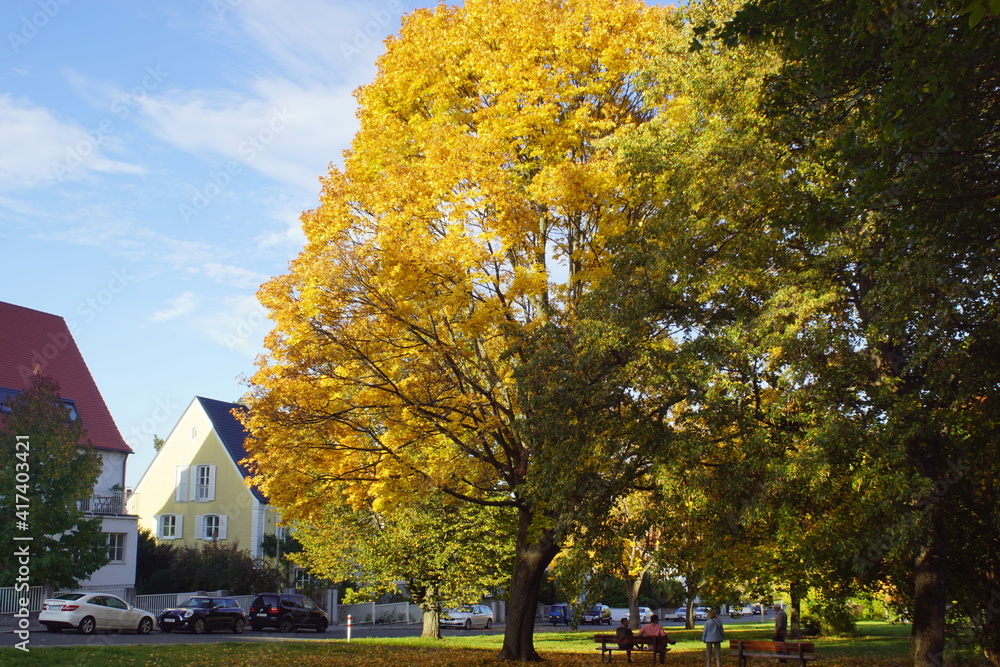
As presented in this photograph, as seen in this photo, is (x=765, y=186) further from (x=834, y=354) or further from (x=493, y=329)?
(x=493, y=329)

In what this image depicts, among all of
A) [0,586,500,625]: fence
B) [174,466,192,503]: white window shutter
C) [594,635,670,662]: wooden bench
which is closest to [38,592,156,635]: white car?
[0,586,500,625]: fence

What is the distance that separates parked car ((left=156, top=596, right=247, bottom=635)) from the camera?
28.7 meters

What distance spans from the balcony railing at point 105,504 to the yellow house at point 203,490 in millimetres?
6838

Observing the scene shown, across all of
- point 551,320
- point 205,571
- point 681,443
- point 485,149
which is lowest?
point 205,571

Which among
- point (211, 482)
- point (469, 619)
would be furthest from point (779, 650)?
point (211, 482)

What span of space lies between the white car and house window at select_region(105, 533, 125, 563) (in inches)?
435

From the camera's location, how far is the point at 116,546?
36750 mm

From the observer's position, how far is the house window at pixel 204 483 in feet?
150

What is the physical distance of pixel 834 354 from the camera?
1266 centimetres

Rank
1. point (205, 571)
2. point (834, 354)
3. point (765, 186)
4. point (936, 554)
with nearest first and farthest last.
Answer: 1. point (765, 186)
2. point (834, 354)
3. point (936, 554)
4. point (205, 571)

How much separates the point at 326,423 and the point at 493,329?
378cm

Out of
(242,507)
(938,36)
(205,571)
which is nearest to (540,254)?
(938,36)

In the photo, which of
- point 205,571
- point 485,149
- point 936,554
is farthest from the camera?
point 205,571

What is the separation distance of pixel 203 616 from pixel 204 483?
18.1 metres
